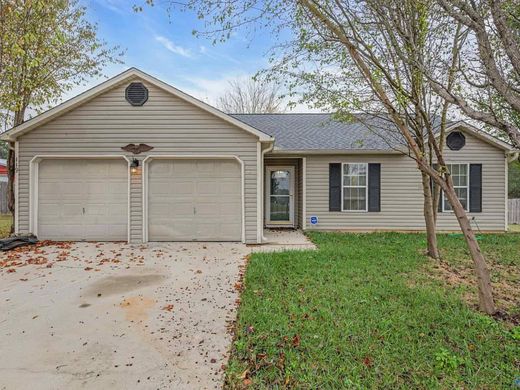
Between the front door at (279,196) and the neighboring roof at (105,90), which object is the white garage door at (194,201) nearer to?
the neighboring roof at (105,90)

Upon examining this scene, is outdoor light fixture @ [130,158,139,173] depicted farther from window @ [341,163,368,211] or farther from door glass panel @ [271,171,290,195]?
window @ [341,163,368,211]

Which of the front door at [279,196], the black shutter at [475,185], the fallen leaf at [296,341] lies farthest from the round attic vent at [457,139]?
the fallen leaf at [296,341]

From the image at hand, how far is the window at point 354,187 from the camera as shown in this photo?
33.2 ft

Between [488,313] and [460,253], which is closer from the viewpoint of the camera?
[488,313]

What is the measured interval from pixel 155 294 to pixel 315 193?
6802 mm

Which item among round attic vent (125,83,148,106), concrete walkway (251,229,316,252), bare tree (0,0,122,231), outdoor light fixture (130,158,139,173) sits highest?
bare tree (0,0,122,231)

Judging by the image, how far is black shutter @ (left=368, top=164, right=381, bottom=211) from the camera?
10.1m

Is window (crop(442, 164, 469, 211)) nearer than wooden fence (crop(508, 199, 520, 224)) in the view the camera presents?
Yes

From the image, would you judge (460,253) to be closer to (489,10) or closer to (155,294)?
(489,10)

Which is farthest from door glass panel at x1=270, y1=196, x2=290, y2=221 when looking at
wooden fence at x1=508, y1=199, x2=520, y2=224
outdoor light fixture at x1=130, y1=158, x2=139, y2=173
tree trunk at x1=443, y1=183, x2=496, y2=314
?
wooden fence at x1=508, y1=199, x2=520, y2=224

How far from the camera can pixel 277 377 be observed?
251 centimetres

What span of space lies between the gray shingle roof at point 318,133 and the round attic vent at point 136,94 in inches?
148

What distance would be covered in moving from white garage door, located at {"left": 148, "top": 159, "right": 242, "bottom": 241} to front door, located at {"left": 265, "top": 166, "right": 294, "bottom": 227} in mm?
3210

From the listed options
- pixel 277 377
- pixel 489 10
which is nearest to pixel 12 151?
pixel 277 377
